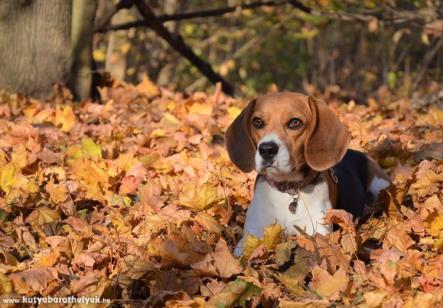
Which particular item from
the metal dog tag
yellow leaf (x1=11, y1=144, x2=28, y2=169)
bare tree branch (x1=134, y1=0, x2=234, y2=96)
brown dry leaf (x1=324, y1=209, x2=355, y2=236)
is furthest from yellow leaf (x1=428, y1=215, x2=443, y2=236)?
bare tree branch (x1=134, y1=0, x2=234, y2=96)

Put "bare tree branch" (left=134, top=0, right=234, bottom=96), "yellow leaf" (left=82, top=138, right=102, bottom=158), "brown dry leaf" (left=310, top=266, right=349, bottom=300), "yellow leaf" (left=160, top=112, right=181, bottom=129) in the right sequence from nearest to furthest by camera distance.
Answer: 1. "brown dry leaf" (left=310, top=266, right=349, bottom=300)
2. "yellow leaf" (left=82, top=138, right=102, bottom=158)
3. "yellow leaf" (left=160, top=112, right=181, bottom=129)
4. "bare tree branch" (left=134, top=0, right=234, bottom=96)

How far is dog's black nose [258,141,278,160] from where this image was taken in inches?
142

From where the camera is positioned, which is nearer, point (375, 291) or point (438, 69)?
point (375, 291)

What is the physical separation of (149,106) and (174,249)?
415 cm

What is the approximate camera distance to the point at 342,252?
323 centimetres

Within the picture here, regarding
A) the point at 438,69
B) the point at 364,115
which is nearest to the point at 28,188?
the point at 364,115

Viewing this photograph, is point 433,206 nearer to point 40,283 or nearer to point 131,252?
point 131,252

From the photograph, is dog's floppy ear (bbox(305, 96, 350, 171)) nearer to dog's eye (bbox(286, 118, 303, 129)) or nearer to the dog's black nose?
dog's eye (bbox(286, 118, 303, 129))

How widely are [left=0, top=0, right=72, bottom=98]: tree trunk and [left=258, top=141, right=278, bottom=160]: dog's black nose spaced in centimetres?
377

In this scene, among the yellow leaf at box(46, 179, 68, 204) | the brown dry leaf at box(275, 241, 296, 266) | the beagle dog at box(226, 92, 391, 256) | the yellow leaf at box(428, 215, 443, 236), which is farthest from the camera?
the yellow leaf at box(46, 179, 68, 204)

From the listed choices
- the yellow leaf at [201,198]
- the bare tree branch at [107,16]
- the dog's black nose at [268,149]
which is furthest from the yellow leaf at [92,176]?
the bare tree branch at [107,16]

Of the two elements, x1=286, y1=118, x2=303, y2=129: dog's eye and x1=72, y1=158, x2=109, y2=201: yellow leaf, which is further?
x1=72, y1=158, x2=109, y2=201: yellow leaf

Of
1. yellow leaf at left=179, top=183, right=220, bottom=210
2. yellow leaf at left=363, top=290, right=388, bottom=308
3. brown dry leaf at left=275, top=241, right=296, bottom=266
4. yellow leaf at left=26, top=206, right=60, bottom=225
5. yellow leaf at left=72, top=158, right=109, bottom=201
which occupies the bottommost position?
yellow leaf at left=72, top=158, right=109, bottom=201

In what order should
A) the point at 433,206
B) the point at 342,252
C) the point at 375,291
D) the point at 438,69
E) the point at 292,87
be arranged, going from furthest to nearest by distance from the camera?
the point at 292,87
the point at 438,69
the point at 433,206
the point at 342,252
the point at 375,291
